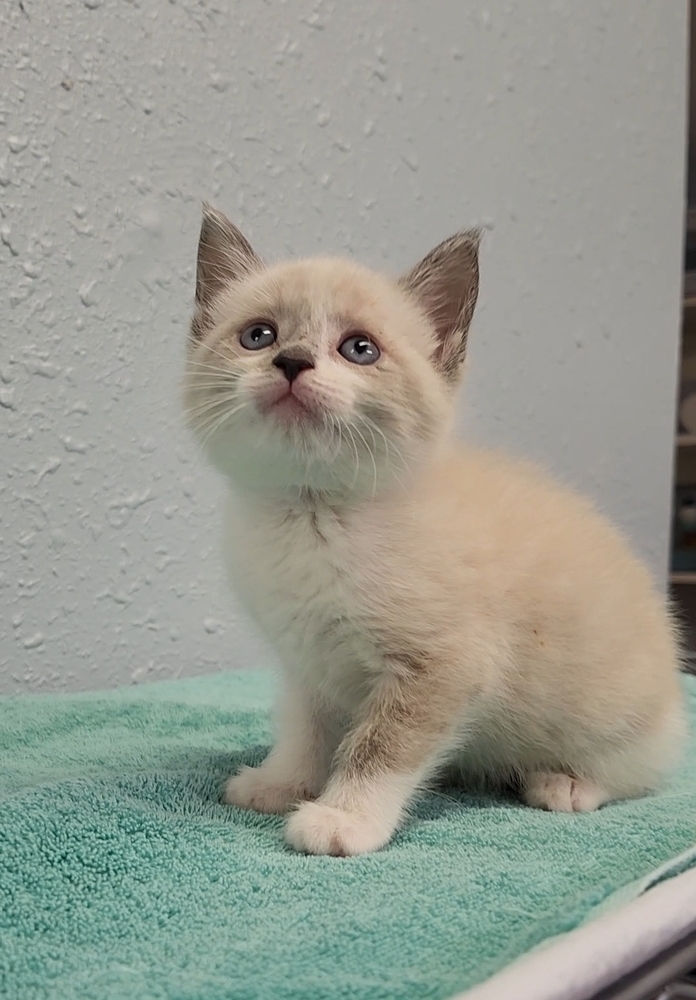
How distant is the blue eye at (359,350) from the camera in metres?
0.79

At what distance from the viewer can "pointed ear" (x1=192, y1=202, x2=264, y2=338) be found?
0.91 metres

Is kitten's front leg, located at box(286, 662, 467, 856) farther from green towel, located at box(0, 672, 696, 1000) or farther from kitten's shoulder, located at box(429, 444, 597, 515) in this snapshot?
kitten's shoulder, located at box(429, 444, 597, 515)

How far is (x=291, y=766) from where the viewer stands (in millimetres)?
859

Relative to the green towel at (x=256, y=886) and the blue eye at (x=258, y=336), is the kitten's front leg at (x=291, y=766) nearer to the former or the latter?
the green towel at (x=256, y=886)

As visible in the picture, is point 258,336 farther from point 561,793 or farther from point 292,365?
point 561,793

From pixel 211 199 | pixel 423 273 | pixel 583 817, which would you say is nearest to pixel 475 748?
pixel 583 817

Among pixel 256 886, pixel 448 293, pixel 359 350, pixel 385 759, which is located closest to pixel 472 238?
pixel 448 293

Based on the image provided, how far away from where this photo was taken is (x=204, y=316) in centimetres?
91

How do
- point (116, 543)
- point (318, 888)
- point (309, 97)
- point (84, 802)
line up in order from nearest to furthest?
point (318, 888) → point (84, 802) → point (116, 543) → point (309, 97)

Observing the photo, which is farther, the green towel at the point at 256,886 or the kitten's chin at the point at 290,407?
the kitten's chin at the point at 290,407

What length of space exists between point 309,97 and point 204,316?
Result: 0.74 meters

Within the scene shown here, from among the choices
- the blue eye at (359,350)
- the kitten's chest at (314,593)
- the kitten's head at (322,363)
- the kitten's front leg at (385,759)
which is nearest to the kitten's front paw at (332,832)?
the kitten's front leg at (385,759)

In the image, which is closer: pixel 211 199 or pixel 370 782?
pixel 370 782

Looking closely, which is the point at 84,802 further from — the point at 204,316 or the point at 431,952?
the point at 204,316
